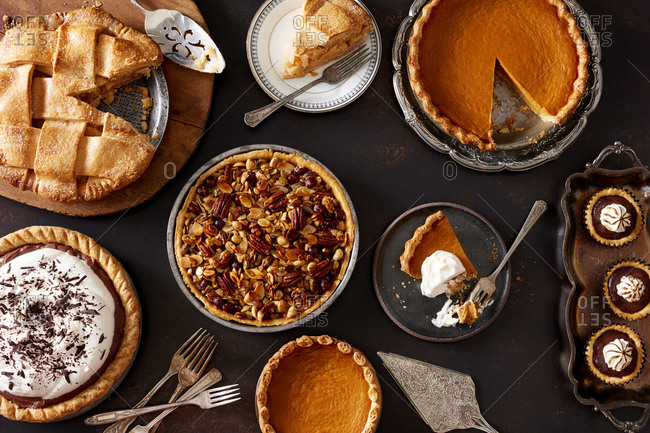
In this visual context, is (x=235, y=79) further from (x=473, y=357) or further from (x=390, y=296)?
(x=473, y=357)

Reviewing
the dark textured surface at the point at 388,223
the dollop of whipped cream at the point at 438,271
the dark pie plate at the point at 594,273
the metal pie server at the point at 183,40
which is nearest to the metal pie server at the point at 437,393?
the dark textured surface at the point at 388,223

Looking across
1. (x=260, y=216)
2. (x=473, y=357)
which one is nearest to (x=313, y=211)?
(x=260, y=216)

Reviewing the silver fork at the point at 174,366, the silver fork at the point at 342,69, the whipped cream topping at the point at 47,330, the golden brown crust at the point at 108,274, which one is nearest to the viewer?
the whipped cream topping at the point at 47,330

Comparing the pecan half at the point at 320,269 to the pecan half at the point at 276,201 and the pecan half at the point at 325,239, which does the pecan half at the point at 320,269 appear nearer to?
the pecan half at the point at 325,239

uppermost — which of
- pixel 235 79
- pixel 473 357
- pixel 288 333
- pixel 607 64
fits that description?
pixel 607 64

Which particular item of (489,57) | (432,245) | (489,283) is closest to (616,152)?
(489,57)

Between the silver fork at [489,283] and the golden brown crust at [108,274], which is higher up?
the silver fork at [489,283]

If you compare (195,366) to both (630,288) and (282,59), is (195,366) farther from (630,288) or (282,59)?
(630,288)
